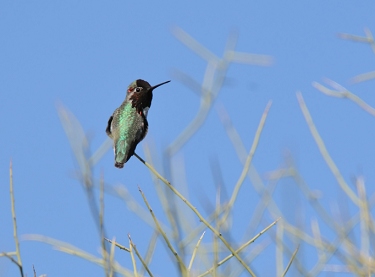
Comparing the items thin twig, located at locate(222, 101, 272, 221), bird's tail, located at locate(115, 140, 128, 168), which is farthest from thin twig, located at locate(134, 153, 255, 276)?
bird's tail, located at locate(115, 140, 128, 168)

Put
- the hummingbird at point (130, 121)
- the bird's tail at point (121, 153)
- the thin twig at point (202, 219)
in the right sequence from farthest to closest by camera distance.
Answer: the hummingbird at point (130, 121), the bird's tail at point (121, 153), the thin twig at point (202, 219)

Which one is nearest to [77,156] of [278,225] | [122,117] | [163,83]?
[278,225]

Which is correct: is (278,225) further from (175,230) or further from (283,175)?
(175,230)

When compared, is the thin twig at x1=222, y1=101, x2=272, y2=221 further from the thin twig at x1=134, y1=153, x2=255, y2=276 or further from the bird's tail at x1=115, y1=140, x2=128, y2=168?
the bird's tail at x1=115, y1=140, x2=128, y2=168

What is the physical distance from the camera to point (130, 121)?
6598mm

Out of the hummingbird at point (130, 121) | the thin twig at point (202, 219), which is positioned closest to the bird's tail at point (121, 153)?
the hummingbird at point (130, 121)

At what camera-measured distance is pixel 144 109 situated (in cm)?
689

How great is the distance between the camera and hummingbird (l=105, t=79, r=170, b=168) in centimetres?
621

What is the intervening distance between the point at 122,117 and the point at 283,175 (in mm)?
2641

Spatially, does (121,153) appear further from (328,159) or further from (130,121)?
(328,159)

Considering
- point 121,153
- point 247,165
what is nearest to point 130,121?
point 121,153

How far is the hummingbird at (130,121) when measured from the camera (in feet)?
20.4

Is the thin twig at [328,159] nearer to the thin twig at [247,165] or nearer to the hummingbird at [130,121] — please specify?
the thin twig at [247,165]

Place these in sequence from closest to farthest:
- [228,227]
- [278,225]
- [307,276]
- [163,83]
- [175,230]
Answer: [175,230] < [307,276] < [228,227] < [278,225] < [163,83]
